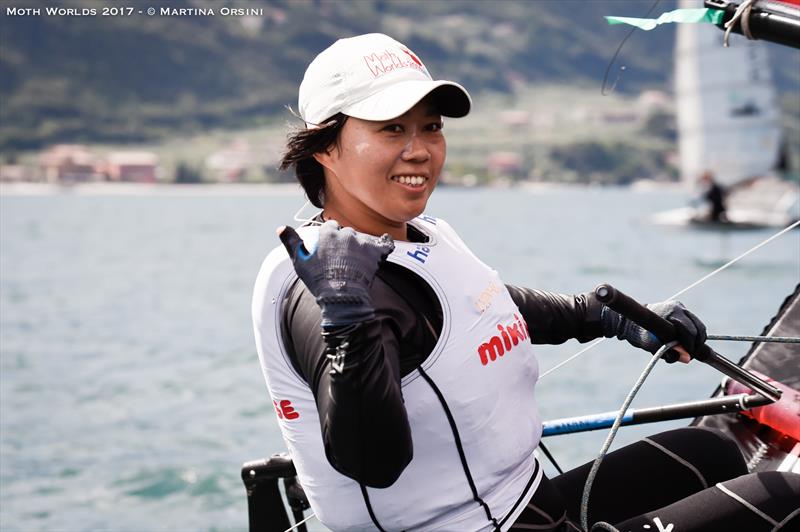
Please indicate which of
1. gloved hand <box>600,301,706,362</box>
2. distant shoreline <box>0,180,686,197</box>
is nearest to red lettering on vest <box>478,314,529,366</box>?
gloved hand <box>600,301,706,362</box>

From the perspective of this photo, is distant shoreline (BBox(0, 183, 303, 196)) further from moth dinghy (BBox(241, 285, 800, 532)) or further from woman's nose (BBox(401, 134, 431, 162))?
woman's nose (BBox(401, 134, 431, 162))

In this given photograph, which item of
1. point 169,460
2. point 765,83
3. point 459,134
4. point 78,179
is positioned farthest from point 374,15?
point 169,460

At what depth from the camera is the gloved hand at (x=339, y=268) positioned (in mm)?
1531

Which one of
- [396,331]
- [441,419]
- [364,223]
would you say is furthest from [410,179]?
[441,419]

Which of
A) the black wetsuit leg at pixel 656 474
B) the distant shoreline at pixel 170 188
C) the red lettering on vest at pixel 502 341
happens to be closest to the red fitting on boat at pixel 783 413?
the black wetsuit leg at pixel 656 474

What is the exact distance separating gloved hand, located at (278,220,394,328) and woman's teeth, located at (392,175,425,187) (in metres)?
0.19

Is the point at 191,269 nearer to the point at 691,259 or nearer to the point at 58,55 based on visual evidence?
the point at 691,259

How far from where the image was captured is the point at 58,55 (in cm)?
10738

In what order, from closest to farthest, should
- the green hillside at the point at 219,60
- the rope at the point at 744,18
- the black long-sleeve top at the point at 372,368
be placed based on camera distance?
the black long-sleeve top at the point at 372,368, the rope at the point at 744,18, the green hillside at the point at 219,60

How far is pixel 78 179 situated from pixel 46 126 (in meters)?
9.71

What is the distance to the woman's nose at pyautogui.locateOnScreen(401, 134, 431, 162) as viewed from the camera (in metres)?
1.79

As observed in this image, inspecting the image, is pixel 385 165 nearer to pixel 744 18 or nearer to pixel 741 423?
pixel 744 18

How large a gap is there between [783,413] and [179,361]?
10629 mm

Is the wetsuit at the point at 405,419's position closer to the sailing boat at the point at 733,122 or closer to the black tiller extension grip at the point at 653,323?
the black tiller extension grip at the point at 653,323
